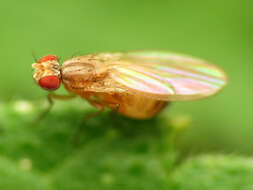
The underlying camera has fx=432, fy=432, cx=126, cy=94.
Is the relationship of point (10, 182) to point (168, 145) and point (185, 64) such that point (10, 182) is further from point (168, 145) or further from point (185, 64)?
point (185, 64)

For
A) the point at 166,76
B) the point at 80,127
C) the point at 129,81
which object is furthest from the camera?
the point at 166,76

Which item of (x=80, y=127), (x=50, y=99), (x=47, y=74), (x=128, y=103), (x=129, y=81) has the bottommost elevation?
(x=80, y=127)

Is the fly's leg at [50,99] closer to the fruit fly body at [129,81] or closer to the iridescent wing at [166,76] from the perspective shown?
the fruit fly body at [129,81]

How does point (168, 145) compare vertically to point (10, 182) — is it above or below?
above

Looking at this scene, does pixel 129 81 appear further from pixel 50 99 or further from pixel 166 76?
pixel 50 99

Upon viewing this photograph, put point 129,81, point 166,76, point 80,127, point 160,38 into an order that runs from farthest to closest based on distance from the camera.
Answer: point 160,38 < point 166,76 < point 129,81 < point 80,127

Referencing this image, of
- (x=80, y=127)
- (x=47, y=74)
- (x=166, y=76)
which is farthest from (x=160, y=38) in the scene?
(x=80, y=127)

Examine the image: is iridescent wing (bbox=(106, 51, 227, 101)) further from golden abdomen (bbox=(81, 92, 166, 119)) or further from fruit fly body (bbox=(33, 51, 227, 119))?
golden abdomen (bbox=(81, 92, 166, 119))

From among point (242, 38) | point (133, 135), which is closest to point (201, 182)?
point (133, 135)
